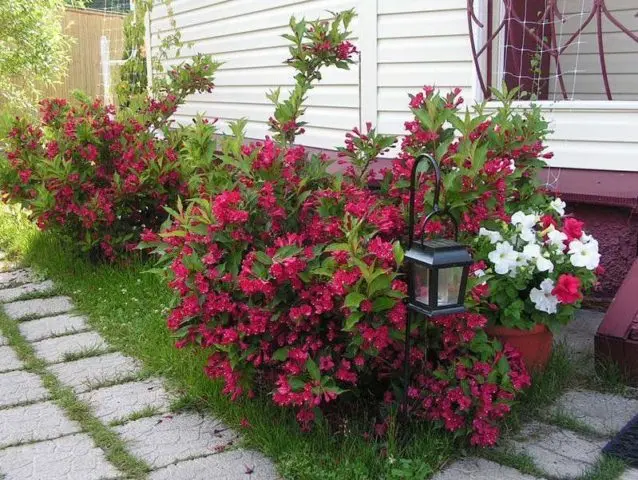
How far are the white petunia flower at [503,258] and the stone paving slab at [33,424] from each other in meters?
1.67

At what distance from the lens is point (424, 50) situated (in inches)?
170

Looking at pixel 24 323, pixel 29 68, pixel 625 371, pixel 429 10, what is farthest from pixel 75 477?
pixel 29 68

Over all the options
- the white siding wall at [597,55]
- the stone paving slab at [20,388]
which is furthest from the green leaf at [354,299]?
the white siding wall at [597,55]

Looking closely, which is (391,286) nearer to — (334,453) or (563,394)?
(334,453)

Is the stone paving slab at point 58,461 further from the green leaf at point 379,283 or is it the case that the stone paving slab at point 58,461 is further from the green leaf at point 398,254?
the green leaf at point 398,254

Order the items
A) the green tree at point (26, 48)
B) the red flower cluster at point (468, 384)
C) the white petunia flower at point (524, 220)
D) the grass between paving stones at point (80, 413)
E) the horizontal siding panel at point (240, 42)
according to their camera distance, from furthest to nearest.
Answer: the green tree at point (26, 48) → the horizontal siding panel at point (240, 42) → the white petunia flower at point (524, 220) → the grass between paving stones at point (80, 413) → the red flower cluster at point (468, 384)

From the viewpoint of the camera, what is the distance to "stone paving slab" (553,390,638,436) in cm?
265

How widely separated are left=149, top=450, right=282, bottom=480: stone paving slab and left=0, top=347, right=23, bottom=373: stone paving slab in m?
1.30

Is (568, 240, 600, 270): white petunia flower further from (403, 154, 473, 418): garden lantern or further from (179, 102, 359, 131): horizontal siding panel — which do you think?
(179, 102, 359, 131): horizontal siding panel

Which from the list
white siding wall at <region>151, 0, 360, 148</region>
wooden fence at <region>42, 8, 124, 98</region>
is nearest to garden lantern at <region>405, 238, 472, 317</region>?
white siding wall at <region>151, 0, 360, 148</region>

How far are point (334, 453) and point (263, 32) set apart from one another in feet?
13.9

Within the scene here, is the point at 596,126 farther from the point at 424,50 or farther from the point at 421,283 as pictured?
the point at 421,283

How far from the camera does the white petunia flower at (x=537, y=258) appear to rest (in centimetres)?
265

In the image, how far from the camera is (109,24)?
1235 centimetres
